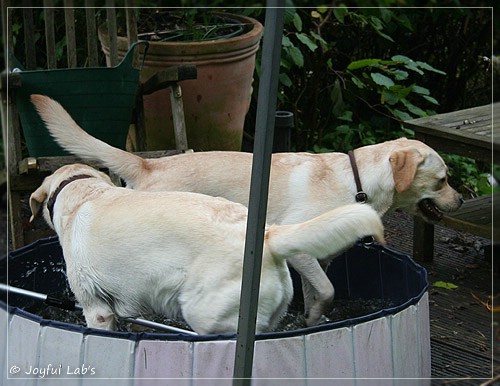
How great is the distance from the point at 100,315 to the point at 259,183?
0.98m

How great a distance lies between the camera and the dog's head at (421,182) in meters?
3.14

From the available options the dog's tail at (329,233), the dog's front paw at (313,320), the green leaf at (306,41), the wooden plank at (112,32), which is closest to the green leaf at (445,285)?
the dog's front paw at (313,320)

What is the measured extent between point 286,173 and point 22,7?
1.84m

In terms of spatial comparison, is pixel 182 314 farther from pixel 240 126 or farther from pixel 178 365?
pixel 240 126

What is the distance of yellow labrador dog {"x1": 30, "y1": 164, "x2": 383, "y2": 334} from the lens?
238 centimetres

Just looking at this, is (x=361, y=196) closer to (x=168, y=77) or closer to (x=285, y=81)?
(x=168, y=77)

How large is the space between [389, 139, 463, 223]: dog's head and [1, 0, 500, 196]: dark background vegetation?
347mm

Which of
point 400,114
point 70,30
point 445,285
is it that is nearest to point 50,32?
point 70,30

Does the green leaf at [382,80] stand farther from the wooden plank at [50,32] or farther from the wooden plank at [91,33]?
the wooden plank at [50,32]

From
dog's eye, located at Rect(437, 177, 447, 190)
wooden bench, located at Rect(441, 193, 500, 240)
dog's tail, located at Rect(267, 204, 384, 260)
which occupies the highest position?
dog's tail, located at Rect(267, 204, 384, 260)

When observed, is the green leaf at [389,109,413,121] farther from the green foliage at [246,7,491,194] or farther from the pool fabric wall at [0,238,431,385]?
the pool fabric wall at [0,238,431,385]

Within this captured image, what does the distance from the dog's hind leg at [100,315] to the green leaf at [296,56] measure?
247 cm

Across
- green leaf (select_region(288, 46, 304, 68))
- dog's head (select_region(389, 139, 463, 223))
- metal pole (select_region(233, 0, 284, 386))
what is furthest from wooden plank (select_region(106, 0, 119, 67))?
metal pole (select_region(233, 0, 284, 386))

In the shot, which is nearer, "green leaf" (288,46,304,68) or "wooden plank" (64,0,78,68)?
"wooden plank" (64,0,78,68)
